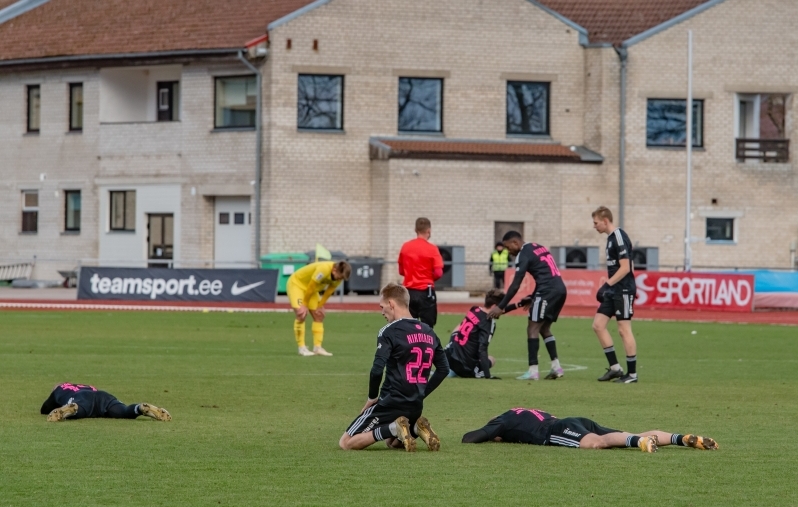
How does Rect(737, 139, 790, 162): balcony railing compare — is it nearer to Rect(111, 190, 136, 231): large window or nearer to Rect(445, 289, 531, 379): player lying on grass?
Rect(111, 190, 136, 231): large window

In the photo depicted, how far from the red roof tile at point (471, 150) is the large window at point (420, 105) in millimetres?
589

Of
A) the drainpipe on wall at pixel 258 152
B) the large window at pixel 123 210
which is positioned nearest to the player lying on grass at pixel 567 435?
the drainpipe on wall at pixel 258 152

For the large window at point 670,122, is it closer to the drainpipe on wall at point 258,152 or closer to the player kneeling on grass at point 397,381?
the drainpipe on wall at point 258,152

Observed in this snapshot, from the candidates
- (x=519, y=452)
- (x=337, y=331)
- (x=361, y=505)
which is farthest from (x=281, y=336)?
(x=361, y=505)

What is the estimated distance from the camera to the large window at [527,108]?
4550 centimetres

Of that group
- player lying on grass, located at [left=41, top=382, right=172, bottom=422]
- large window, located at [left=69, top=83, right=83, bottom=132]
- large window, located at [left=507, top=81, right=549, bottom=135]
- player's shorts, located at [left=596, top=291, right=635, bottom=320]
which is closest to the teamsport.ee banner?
large window, located at [left=69, top=83, right=83, bottom=132]

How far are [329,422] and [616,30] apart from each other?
3715cm

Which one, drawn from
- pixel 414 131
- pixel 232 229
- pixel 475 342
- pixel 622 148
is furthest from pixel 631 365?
pixel 622 148

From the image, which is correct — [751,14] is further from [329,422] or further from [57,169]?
[329,422]

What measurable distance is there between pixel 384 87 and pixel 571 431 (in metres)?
34.5

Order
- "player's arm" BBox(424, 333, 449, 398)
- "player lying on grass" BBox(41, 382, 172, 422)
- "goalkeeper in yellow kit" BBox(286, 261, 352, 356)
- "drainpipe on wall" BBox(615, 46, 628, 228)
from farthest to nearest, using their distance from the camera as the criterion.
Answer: "drainpipe on wall" BBox(615, 46, 628, 228), "goalkeeper in yellow kit" BBox(286, 261, 352, 356), "player lying on grass" BBox(41, 382, 172, 422), "player's arm" BBox(424, 333, 449, 398)

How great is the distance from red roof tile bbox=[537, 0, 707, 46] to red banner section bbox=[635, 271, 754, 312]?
1306 cm

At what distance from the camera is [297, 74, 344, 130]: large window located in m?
43.8

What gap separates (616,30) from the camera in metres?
47.5
